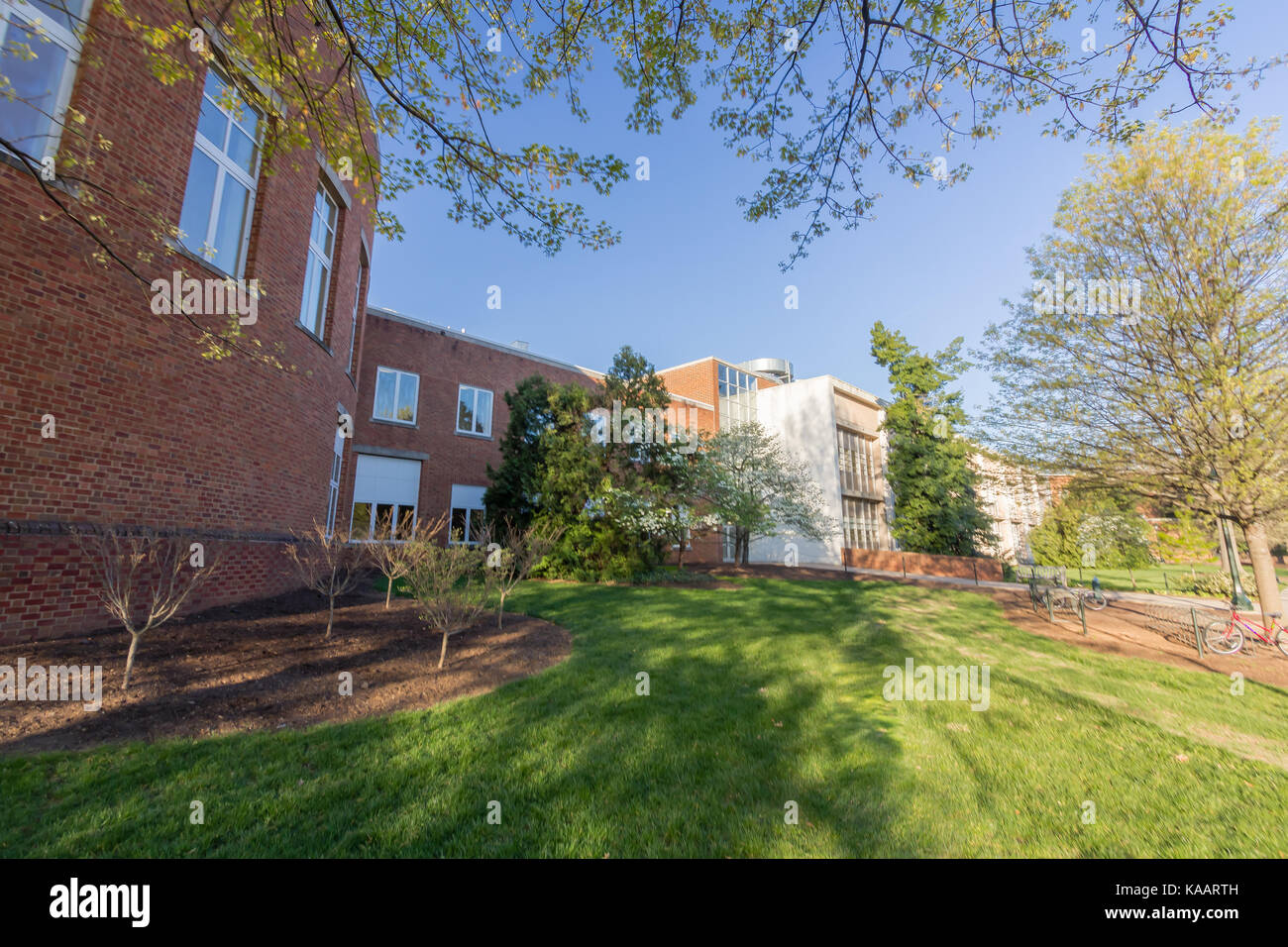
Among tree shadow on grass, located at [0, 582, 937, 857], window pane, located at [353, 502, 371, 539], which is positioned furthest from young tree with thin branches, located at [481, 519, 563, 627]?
window pane, located at [353, 502, 371, 539]

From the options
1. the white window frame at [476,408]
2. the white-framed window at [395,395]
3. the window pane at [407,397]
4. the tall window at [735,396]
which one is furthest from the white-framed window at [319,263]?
the tall window at [735,396]

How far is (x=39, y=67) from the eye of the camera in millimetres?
5668

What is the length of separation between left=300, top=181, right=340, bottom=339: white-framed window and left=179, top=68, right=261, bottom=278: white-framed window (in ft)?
6.15

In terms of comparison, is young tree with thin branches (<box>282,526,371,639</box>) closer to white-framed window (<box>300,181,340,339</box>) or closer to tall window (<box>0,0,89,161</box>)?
white-framed window (<box>300,181,340,339</box>)

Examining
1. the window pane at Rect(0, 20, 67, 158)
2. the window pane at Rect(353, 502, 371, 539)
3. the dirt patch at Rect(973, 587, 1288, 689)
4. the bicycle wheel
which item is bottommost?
the dirt patch at Rect(973, 587, 1288, 689)

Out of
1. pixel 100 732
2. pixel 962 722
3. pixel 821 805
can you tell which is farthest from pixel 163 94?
pixel 962 722

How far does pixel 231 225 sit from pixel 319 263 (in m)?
3.41

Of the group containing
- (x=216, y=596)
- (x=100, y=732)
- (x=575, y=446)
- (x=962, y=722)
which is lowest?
(x=962, y=722)

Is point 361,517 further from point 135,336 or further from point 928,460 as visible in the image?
point 928,460

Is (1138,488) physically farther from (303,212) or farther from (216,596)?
(303,212)

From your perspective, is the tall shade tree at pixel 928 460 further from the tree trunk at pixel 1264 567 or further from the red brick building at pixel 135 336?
the red brick building at pixel 135 336

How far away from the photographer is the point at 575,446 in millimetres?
15297

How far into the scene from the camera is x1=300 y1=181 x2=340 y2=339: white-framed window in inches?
429

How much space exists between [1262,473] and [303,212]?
18669 millimetres
